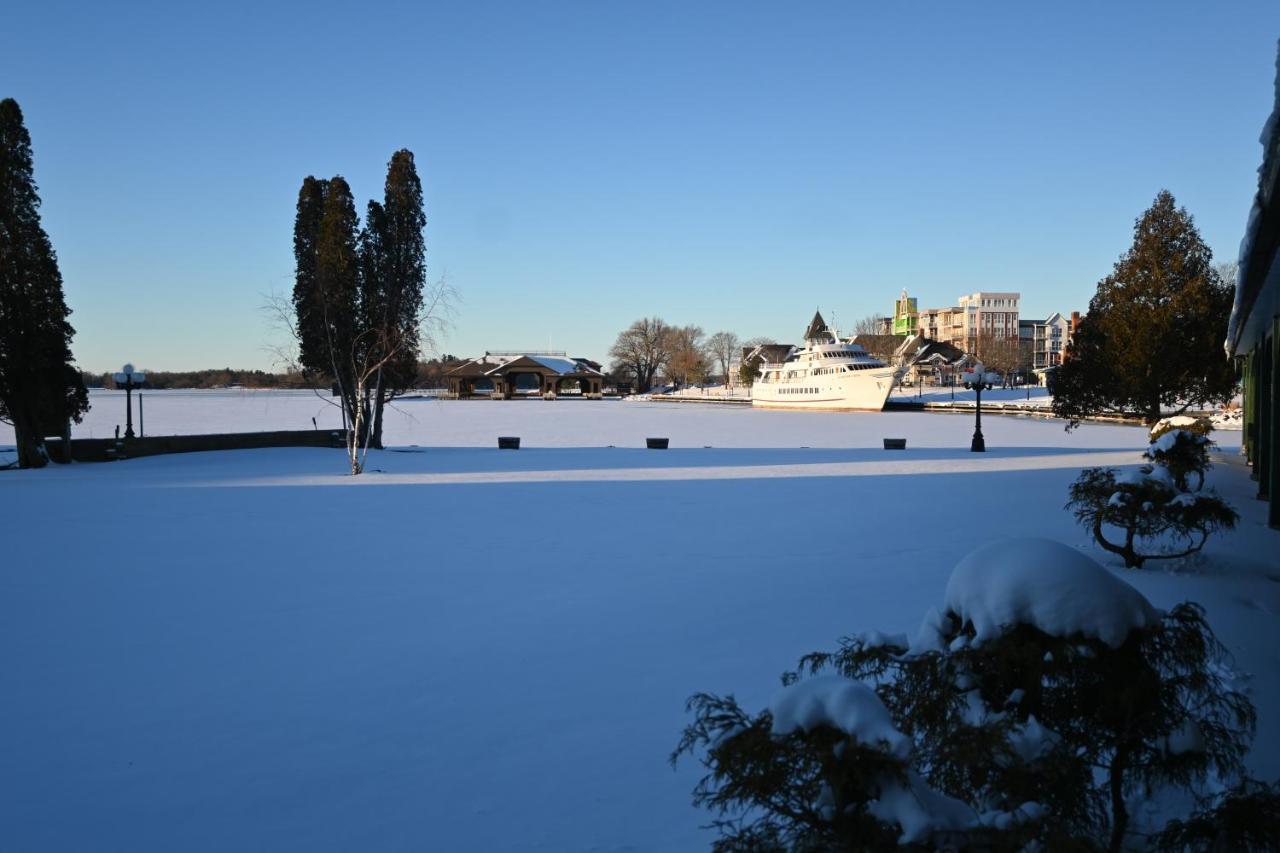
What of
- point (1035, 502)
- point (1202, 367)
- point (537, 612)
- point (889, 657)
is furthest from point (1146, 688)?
point (1202, 367)

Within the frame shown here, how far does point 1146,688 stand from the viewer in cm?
315

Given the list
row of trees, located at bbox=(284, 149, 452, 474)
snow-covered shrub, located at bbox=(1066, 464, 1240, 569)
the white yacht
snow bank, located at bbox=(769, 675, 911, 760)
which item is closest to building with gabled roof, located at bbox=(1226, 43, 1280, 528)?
snow-covered shrub, located at bbox=(1066, 464, 1240, 569)

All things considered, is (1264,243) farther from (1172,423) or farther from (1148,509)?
(1172,423)

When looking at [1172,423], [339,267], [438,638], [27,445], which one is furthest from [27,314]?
[1172,423]

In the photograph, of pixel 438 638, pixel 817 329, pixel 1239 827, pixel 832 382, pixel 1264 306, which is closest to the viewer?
pixel 1239 827

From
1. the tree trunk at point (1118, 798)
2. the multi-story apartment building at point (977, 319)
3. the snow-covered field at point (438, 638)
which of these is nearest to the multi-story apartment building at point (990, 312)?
the multi-story apartment building at point (977, 319)

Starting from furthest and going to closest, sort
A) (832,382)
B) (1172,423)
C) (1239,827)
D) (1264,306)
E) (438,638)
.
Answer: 1. (832,382)
2. (1172,423)
3. (1264,306)
4. (438,638)
5. (1239,827)

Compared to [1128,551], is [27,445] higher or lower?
higher

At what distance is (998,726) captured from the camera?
9.12 ft

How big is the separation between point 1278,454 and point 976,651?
10.9 m

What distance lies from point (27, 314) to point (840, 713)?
26738 millimetres

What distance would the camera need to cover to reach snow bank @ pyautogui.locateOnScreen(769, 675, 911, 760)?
7.78 feet

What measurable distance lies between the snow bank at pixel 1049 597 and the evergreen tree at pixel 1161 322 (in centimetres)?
2605

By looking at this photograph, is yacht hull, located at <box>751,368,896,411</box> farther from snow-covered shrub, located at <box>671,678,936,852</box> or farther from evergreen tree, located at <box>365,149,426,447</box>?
snow-covered shrub, located at <box>671,678,936,852</box>
